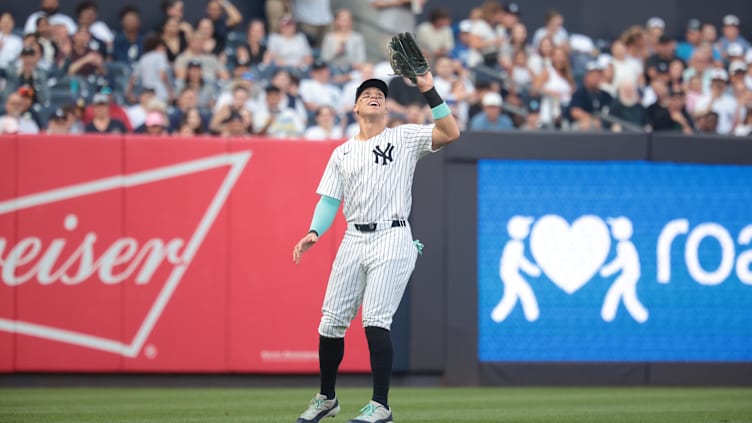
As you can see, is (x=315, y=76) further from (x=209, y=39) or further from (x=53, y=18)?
(x=53, y=18)

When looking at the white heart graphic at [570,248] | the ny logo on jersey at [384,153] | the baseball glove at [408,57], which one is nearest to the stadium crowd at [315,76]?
the white heart graphic at [570,248]

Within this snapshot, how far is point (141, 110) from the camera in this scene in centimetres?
1298

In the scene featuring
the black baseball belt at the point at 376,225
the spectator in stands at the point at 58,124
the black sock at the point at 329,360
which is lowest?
the black sock at the point at 329,360

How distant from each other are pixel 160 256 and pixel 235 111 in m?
2.07

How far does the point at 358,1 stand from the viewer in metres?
16.4

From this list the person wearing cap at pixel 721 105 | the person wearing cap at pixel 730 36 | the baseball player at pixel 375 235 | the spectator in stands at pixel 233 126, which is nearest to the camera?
the baseball player at pixel 375 235

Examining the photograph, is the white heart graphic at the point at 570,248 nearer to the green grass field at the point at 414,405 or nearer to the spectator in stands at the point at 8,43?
the green grass field at the point at 414,405

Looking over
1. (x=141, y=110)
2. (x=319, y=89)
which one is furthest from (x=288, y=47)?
(x=141, y=110)

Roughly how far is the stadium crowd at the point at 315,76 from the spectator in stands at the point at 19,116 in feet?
0.06

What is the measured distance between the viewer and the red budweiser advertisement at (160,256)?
427 inches

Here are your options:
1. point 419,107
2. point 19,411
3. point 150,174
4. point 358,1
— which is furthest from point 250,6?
point 19,411

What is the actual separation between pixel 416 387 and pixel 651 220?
2913 millimetres

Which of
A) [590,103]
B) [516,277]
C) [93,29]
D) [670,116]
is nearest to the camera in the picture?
[516,277]

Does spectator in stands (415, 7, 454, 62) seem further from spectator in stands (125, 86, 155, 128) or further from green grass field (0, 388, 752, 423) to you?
green grass field (0, 388, 752, 423)
